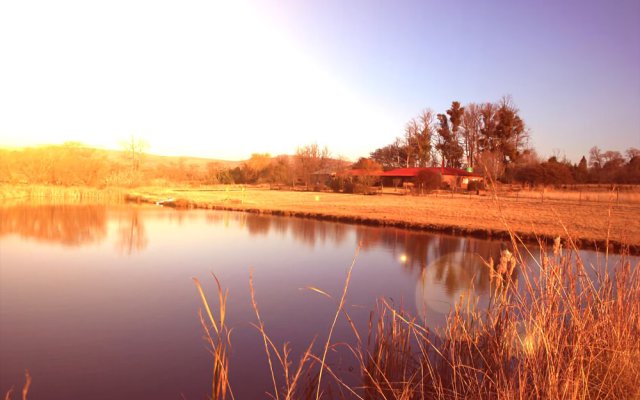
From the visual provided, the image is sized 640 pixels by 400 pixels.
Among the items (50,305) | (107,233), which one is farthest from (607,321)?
(107,233)

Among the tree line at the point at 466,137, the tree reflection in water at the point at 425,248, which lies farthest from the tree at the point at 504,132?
the tree reflection in water at the point at 425,248

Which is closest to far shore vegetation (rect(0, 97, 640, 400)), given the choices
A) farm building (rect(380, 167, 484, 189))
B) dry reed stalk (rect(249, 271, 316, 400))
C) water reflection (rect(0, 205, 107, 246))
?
dry reed stalk (rect(249, 271, 316, 400))

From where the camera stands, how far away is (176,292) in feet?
27.9

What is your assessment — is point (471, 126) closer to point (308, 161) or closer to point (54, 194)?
point (308, 161)

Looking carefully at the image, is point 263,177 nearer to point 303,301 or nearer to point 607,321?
point 303,301

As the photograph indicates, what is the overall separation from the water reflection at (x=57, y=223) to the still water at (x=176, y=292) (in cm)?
Result: 10

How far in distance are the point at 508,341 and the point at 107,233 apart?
50.5 ft

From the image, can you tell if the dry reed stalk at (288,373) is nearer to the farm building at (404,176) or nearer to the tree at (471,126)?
the farm building at (404,176)

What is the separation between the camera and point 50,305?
299 inches

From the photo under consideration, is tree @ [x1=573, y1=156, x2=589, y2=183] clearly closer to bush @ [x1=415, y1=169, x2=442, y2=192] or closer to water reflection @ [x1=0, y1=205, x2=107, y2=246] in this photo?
bush @ [x1=415, y1=169, x2=442, y2=192]

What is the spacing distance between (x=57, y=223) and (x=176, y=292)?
11.8 meters

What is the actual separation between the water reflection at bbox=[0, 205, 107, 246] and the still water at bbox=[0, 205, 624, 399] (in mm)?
98

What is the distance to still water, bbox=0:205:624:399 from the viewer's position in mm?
5215

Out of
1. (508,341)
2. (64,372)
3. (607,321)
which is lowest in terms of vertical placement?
(64,372)
